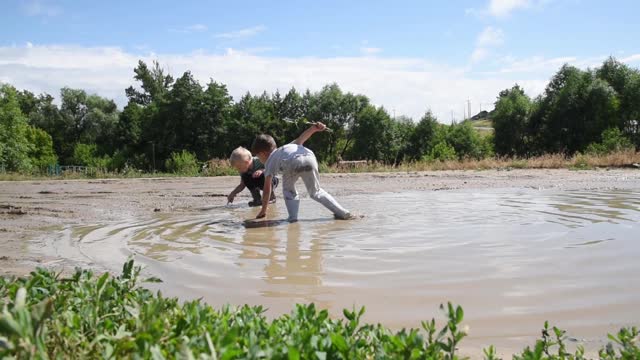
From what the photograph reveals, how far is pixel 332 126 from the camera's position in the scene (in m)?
69.0

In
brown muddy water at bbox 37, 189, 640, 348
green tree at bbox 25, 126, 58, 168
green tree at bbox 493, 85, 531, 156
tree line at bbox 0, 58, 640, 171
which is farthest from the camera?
green tree at bbox 25, 126, 58, 168

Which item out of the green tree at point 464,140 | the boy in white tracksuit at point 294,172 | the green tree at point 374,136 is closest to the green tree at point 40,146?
the green tree at point 374,136

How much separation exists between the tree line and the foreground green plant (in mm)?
44258

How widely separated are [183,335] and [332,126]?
67.4 meters

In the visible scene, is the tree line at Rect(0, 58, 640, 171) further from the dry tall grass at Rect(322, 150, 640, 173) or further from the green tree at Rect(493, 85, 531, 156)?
the dry tall grass at Rect(322, 150, 640, 173)

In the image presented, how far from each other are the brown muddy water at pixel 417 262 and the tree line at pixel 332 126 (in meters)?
39.3

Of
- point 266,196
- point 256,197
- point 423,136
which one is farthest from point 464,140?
point 266,196

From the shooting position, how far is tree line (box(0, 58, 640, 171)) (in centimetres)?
4716

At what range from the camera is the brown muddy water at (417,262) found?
3.41m

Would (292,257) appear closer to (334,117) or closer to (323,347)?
(323,347)

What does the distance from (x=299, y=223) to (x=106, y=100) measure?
88074mm


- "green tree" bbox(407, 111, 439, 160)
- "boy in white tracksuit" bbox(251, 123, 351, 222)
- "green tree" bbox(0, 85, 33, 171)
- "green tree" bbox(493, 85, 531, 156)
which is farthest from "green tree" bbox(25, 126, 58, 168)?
"boy in white tracksuit" bbox(251, 123, 351, 222)

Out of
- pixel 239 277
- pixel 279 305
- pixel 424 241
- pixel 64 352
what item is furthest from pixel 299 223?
pixel 64 352

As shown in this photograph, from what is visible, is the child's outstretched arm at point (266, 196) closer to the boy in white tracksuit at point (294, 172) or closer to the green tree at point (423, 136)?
the boy in white tracksuit at point (294, 172)
